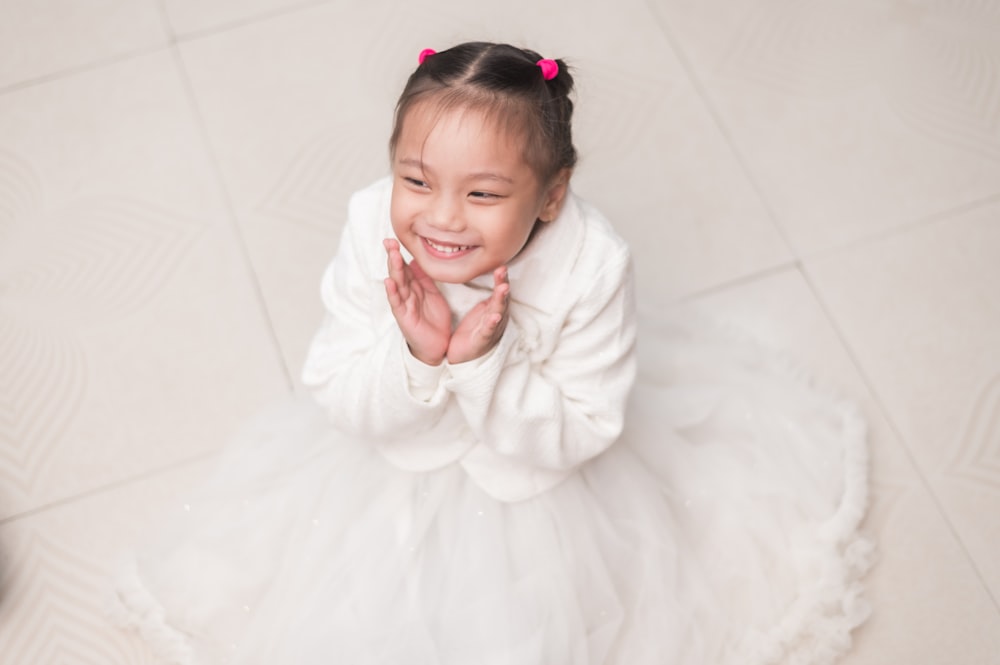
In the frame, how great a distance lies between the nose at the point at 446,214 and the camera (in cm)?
80

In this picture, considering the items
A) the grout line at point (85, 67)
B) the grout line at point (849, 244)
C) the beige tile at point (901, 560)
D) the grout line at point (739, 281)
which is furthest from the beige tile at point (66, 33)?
the beige tile at point (901, 560)

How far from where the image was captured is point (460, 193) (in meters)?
0.80

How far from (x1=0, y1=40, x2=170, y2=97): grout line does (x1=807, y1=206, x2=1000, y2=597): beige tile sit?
1.15 metres

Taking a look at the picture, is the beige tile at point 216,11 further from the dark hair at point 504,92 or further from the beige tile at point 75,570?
the dark hair at point 504,92

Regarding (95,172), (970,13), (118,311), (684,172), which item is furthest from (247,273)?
(970,13)

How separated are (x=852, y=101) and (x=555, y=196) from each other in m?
0.95

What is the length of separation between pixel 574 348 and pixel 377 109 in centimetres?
82

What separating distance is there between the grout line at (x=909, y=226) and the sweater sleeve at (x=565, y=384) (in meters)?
0.65

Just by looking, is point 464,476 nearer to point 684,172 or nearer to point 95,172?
point 684,172

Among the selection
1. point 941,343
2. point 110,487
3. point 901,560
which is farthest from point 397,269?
point 941,343

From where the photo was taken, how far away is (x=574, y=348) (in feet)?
3.09

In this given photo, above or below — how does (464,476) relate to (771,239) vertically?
above

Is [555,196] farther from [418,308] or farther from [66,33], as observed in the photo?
[66,33]

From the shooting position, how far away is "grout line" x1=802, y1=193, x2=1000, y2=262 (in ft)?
4.93
